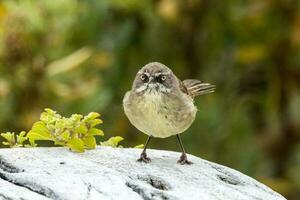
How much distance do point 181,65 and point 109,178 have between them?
4.83 meters

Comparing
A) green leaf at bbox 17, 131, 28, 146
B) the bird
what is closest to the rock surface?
green leaf at bbox 17, 131, 28, 146

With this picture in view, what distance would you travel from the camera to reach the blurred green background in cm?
862

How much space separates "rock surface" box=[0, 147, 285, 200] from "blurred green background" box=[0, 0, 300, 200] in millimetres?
3112

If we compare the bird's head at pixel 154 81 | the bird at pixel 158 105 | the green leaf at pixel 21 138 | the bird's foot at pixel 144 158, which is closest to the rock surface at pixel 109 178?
the bird's foot at pixel 144 158

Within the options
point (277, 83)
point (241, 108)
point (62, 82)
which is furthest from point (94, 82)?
point (277, 83)

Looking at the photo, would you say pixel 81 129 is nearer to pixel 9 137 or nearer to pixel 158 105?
pixel 9 137

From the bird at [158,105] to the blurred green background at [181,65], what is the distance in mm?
2505

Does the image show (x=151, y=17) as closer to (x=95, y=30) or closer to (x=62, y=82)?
(x=95, y=30)

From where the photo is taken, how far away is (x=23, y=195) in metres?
4.52

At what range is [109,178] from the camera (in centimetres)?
486

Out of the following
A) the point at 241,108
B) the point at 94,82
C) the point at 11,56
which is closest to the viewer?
the point at 11,56

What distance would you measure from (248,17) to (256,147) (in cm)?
131

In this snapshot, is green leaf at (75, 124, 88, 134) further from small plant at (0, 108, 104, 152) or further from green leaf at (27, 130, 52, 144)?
green leaf at (27, 130, 52, 144)

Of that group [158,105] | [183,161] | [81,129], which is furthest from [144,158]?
[158,105]
